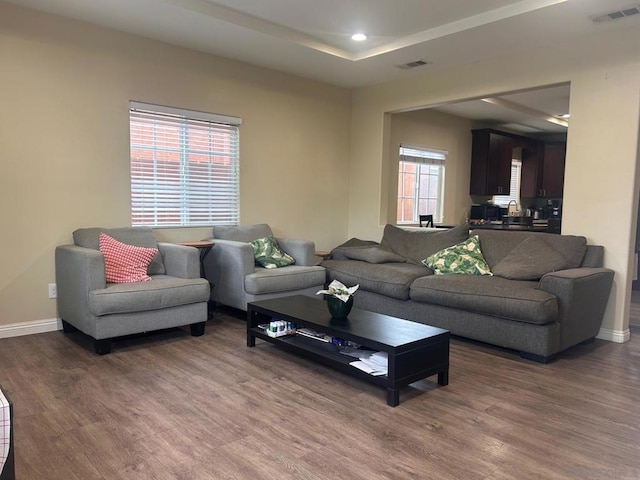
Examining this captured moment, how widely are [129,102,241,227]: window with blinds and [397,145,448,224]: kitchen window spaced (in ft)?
9.22

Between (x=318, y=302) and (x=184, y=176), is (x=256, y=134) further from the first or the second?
(x=318, y=302)

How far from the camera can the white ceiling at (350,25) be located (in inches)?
136

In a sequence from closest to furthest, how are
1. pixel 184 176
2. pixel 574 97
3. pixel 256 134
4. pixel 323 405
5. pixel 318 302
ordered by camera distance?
1. pixel 323 405
2. pixel 318 302
3. pixel 574 97
4. pixel 184 176
5. pixel 256 134

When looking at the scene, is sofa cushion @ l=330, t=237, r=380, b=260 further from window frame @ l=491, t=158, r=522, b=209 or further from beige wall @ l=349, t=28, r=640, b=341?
window frame @ l=491, t=158, r=522, b=209

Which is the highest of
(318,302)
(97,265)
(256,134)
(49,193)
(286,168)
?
(256,134)

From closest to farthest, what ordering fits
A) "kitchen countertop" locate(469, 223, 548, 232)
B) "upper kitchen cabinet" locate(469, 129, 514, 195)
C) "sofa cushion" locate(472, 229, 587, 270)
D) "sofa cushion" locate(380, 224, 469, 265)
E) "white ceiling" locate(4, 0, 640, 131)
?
1. "white ceiling" locate(4, 0, 640, 131)
2. "sofa cushion" locate(472, 229, 587, 270)
3. "sofa cushion" locate(380, 224, 469, 265)
4. "kitchen countertop" locate(469, 223, 548, 232)
5. "upper kitchen cabinet" locate(469, 129, 514, 195)

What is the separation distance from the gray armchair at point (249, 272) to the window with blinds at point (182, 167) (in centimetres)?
31

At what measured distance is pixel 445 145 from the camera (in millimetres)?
7180

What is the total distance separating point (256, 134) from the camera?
195 inches

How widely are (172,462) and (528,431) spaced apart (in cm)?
164

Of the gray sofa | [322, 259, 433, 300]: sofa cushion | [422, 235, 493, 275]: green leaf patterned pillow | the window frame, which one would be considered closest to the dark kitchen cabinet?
the window frame

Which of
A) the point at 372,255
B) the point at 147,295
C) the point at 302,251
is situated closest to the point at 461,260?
the point at 372,255

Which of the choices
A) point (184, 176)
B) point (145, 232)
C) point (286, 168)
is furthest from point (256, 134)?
point (145, 232)

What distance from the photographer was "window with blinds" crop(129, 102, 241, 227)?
418 centimetres
